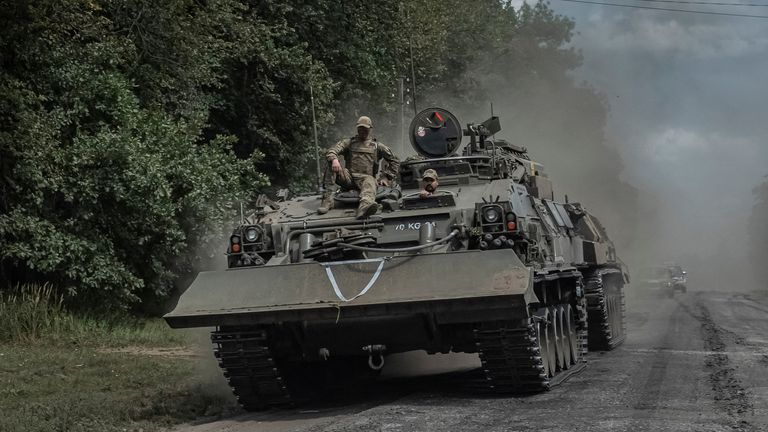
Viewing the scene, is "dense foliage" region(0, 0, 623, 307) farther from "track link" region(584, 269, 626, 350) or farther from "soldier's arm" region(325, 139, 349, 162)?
"track link" region(584, 269, 626, 350)

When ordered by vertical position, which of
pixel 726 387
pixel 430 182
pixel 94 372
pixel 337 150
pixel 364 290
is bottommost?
pixel 726 387

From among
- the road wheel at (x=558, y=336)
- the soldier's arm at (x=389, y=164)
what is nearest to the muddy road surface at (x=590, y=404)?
the road wheel at (x=558, y=336)

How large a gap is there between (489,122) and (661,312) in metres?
16.2

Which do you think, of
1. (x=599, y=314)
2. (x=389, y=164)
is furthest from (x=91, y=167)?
(x=599, y=314)

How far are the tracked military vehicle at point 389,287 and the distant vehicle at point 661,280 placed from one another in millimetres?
31903

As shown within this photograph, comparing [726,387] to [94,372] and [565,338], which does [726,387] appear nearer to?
[565,338]

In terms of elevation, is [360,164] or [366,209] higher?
[360,164]

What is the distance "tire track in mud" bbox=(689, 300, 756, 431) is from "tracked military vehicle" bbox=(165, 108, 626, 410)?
165 centimetres

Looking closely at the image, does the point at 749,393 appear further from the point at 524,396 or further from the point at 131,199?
the point at 131,199

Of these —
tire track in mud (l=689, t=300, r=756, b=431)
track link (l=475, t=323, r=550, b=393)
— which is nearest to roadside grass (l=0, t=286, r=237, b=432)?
track link (l=475, t=323, r=550, b=393)

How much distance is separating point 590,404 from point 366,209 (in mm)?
3024

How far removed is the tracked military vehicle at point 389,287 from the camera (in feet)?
33.1

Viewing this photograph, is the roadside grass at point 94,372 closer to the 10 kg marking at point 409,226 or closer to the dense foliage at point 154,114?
the dense foliage at point 154,114

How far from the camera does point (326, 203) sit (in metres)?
12.2
